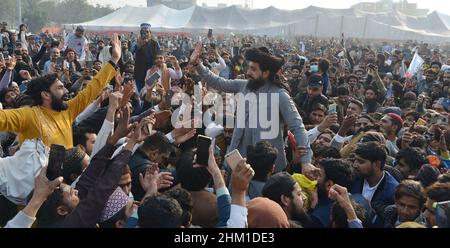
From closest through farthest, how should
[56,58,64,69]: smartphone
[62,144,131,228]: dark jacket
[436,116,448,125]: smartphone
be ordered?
[62,144,131,228]: dark jacket
[436,116,448,125]: smartphone
[56,58,64,69]: smartphone

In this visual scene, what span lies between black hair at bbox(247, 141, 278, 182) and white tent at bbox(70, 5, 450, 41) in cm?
2600

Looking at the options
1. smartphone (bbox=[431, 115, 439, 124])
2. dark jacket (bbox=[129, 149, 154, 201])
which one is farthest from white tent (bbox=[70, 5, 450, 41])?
dark jacket (bbox=[129, 149, 154, 201])

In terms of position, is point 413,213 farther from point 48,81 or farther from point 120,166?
point 48,81

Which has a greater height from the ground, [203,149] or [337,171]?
[203,149]

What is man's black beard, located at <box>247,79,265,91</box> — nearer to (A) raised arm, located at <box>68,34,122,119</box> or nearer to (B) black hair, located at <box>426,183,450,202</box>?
(A) raised arm, located at <box>68,34,122,119</box>

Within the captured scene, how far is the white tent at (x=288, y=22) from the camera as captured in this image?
2975cm

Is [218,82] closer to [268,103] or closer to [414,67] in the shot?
[268,103]

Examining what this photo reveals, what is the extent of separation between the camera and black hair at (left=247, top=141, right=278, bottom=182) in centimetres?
351

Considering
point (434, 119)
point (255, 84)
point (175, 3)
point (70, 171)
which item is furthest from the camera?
point (175, 3)

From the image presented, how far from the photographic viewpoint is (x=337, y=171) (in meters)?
3.58

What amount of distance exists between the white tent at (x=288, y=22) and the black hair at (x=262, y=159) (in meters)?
26.0

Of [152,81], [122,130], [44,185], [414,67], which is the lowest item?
[414,67]

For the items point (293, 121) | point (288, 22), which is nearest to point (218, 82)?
point (293, 121)

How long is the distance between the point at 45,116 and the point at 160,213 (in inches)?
76.6
